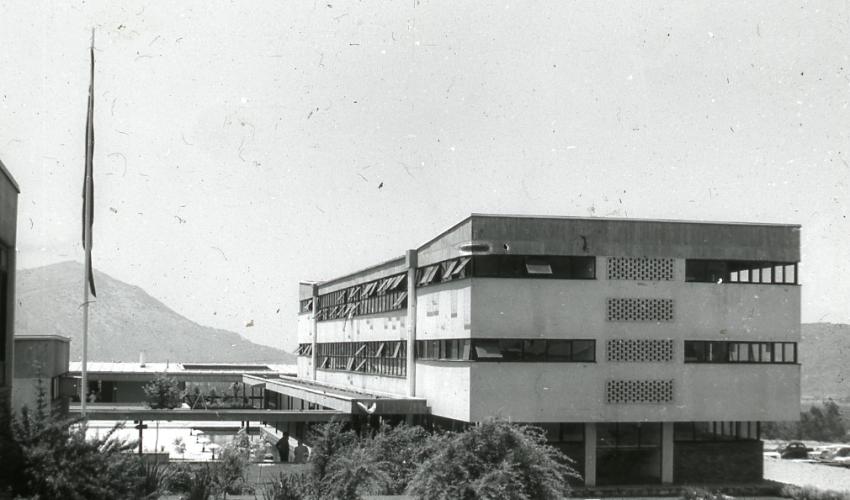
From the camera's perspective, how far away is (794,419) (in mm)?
51031

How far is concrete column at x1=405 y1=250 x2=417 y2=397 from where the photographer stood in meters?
59.0

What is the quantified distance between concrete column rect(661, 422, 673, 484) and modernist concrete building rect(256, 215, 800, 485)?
0.06 metres

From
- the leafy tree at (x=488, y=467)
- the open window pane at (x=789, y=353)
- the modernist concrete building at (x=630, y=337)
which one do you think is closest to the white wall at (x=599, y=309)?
the modernist concrete building at (x=630, y=337)

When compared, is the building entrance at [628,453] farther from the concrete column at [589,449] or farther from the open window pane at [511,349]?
the open window pane at [511,349]

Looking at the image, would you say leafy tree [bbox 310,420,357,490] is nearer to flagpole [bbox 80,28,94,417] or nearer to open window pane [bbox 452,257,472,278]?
flagpole [bbox 80,28,94,417]

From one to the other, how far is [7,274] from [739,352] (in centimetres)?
3133

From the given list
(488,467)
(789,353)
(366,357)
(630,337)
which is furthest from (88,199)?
(366,357)

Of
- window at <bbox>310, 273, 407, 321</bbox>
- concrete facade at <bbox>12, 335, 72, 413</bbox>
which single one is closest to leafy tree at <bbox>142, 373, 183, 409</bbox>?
concrete facade at <bbox>12, 335, 72, 413</bbox>

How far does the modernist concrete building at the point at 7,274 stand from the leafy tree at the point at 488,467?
11.2 metres

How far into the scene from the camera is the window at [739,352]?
4969cm

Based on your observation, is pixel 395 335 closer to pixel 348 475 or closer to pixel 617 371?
pixel 617 371

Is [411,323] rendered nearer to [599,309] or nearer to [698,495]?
[599,309]

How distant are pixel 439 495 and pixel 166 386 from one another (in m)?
38.4

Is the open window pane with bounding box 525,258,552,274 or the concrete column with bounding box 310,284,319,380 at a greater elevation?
the open window pane with bounding box 525,258,552,274
